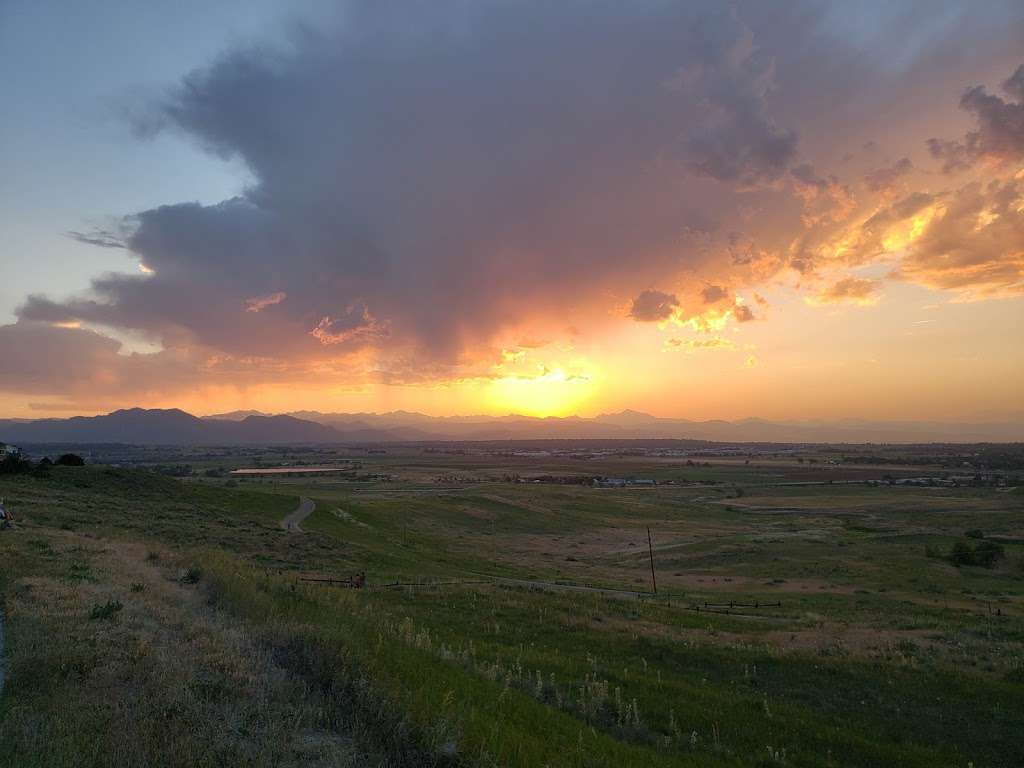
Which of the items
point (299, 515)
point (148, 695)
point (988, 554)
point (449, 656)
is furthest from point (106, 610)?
point (988, 554)

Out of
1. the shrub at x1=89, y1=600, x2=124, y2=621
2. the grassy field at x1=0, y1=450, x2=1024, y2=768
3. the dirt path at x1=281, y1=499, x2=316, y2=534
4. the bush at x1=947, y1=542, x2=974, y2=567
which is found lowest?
the bush at x1=947, y1=542, x2=974, y2=567

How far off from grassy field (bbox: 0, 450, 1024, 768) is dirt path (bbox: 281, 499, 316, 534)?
201 inches

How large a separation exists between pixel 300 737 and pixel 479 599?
22.2 m

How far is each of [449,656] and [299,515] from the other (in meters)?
50.9

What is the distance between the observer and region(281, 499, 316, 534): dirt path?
167 feet

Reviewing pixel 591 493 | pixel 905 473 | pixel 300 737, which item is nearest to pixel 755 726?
pixel 300 737

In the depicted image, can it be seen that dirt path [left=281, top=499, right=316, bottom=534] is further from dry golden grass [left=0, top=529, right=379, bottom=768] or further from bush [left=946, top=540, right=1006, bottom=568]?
bush [left=946, top=540, right=1006, bottom=568]

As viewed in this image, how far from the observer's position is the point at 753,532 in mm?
78500

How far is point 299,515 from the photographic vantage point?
5938 centimetres

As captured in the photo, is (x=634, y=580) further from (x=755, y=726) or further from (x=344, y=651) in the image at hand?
(x=344, y=651)

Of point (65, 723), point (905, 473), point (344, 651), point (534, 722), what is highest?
point (65, 723)

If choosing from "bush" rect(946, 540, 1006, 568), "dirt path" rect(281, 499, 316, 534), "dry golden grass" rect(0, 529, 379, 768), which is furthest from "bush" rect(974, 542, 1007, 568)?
"dry golden grass" rect(0, 529, 379, 768)

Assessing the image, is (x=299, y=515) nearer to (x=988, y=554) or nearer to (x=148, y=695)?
(x=148, y=695)

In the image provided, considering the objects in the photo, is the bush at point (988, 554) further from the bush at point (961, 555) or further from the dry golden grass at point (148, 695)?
the dry golden grass at point (148, 695)
